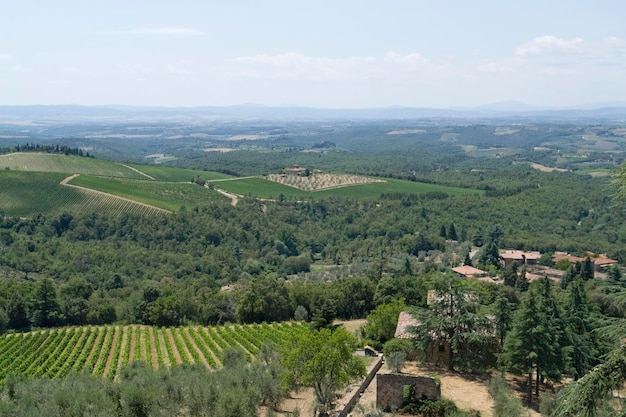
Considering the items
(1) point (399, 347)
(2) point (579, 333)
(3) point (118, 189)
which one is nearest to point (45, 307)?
(1) point (399, 347)

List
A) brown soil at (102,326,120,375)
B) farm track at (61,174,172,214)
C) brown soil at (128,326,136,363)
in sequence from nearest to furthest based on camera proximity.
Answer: brown soil at (102,326,120,375), brown soil at (128,326,136,363), farm track at (61,174,172,214)

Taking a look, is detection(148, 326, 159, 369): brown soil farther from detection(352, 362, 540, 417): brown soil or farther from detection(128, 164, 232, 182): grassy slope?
detection(128, 164, 232, 182): grassy slope

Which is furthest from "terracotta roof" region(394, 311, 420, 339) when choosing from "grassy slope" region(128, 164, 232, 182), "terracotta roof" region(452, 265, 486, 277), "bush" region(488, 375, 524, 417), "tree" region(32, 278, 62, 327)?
"grassy slope" region(128, 164, 232, 182)

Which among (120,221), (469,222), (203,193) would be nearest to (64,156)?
(203,193)

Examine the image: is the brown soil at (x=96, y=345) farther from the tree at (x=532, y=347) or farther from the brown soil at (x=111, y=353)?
the tree at (x=532, y=347)

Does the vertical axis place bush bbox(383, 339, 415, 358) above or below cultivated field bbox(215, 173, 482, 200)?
above

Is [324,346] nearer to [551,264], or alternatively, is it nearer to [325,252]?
[551,264]

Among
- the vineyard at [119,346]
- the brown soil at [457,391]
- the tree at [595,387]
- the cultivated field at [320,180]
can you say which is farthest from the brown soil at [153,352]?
the cultivated field at [320,180]

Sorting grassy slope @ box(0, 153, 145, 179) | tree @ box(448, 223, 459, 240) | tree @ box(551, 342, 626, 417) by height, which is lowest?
tree @ box(448, 223, 459, 240)
